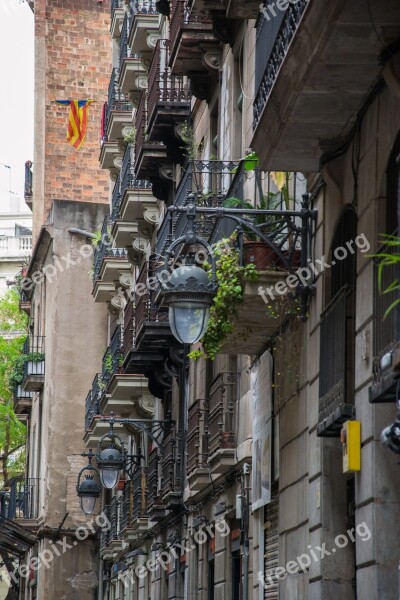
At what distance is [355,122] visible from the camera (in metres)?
12.8

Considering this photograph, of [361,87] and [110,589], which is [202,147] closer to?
[361,87]

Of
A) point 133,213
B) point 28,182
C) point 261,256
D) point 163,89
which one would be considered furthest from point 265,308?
point 28,182

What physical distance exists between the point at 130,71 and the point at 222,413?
14976mm

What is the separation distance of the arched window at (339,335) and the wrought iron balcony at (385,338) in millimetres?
1259

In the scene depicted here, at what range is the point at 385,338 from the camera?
454 inches

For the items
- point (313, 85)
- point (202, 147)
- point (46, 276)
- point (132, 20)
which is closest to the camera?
point (313, 85)

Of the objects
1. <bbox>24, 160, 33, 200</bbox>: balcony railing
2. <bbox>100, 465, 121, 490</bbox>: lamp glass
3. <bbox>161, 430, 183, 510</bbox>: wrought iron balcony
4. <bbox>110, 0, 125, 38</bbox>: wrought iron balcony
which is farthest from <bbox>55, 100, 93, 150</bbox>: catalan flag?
<bbox>161, 430, 183, 510</bbox>: wrought iron balcony

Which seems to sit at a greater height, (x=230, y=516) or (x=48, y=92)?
(x=48, y=92)

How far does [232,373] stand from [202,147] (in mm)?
6004

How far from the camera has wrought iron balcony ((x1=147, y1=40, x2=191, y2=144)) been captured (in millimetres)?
26984

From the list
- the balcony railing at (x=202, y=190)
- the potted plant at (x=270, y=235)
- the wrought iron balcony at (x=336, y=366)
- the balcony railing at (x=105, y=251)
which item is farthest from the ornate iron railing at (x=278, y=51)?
the balcony railing at (x=105, y=251)

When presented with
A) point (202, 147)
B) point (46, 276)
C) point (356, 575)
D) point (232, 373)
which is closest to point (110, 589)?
point (46, 276)

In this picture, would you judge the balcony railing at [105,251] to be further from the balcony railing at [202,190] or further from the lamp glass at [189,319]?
the lamp glass at [189,319]

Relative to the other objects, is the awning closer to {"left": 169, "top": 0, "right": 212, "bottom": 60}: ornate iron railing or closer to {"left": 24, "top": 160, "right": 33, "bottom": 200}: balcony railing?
{"left": 24, "top": 160, "right": 33, "bottom": 200}: balcony railing
